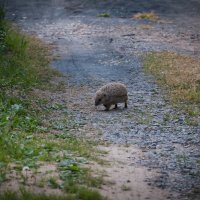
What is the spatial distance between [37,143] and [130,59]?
9664 millimetres

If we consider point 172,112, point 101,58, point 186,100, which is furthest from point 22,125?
point 101,58

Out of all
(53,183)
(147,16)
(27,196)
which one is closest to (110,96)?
(53,183)

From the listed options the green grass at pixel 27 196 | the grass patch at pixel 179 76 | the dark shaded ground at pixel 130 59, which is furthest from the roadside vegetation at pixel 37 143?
the grass patch at pixel 179 76

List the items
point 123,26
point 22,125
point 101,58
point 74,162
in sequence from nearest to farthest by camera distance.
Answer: point 74,162 < point 22,125 < point 101,58 < point 123,26

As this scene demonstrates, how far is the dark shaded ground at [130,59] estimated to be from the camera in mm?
8617

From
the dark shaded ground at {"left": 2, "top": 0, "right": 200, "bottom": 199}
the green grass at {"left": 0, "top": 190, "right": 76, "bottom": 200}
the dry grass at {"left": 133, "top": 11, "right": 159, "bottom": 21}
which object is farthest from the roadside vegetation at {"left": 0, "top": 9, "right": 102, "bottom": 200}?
the dry grass at {"left": 133, "top": 11, "right": 159, "bottom": 21}

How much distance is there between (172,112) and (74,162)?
4122 millimetres

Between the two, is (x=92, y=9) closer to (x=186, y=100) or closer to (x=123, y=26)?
(x=123, y=26)

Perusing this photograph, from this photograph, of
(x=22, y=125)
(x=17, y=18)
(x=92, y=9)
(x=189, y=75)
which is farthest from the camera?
(x=92, y=9)

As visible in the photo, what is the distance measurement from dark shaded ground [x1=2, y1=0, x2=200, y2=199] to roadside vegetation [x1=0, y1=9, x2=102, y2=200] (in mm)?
740

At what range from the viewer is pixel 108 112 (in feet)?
38.4

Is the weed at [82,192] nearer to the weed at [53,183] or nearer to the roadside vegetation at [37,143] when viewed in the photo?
the roadside vegetation at [37,143]

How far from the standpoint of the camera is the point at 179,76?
47.4ft

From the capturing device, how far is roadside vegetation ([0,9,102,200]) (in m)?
6.91
